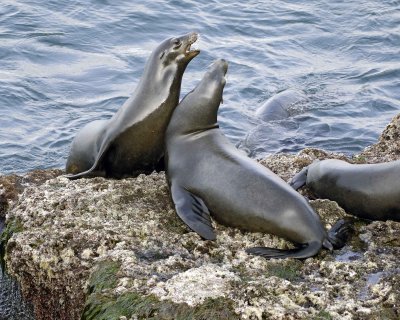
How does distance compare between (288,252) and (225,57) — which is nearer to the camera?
(288,252)

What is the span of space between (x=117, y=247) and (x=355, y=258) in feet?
5.28

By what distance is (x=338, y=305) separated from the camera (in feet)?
15.3

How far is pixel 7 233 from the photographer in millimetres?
6043

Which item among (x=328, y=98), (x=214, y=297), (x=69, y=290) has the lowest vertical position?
(x=328, y=98)

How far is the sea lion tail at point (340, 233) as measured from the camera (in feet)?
18.6

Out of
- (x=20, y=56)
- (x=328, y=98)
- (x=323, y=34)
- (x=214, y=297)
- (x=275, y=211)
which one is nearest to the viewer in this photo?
(x=214, y=297)

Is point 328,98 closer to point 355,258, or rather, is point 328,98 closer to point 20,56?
point 20,56

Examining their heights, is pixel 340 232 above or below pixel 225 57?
above

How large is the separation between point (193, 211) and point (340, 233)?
1073 mm

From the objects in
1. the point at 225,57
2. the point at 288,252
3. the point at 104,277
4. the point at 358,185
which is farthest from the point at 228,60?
the point at 104,277

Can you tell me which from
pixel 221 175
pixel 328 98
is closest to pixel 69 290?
pixel 221 175

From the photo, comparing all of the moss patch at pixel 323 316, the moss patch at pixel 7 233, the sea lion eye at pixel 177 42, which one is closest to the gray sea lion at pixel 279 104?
the sea lion eye at pixel 177 42

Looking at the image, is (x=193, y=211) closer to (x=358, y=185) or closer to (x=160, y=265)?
(x=160, y=265)

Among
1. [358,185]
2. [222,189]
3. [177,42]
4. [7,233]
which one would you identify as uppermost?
[177,42]
